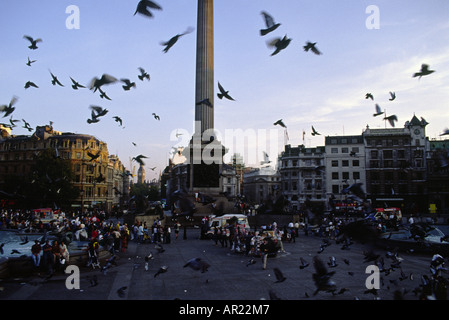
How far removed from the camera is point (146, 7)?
8.81 metres

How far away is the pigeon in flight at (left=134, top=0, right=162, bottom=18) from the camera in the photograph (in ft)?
28.3

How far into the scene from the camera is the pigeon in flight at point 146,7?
28.3 feet

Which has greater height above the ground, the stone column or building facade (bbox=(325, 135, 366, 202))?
the stone column

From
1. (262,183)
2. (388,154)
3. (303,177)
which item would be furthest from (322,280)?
(262,183)

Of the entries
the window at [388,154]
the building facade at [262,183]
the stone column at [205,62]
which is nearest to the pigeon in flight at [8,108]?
the stone column at [205,62]

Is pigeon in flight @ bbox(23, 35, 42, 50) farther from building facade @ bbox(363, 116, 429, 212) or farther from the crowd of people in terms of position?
building facade @ bbox(363, 116, 429, 212)

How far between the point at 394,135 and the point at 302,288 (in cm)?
6722

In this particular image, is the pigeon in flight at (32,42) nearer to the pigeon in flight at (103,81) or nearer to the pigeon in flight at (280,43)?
the pigeon in flight at (103,81)

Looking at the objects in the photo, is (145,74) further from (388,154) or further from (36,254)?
(388,154)

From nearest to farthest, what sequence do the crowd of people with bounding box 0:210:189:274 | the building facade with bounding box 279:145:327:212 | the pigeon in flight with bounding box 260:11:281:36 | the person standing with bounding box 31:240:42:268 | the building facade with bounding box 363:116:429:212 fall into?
the pigeon in flight with bounding box 260:11:281:36
the person standing with bounding box 31:240:42:268
the crowd of people with bounding box 0:210:189:274
the building facade with bounding box 363:116:429:212
the building facade with bounding box 279:145:327:212

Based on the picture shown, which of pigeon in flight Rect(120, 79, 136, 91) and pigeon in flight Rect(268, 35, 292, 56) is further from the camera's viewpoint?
pigeon in flight Rect(120, 79, 136, 91)
